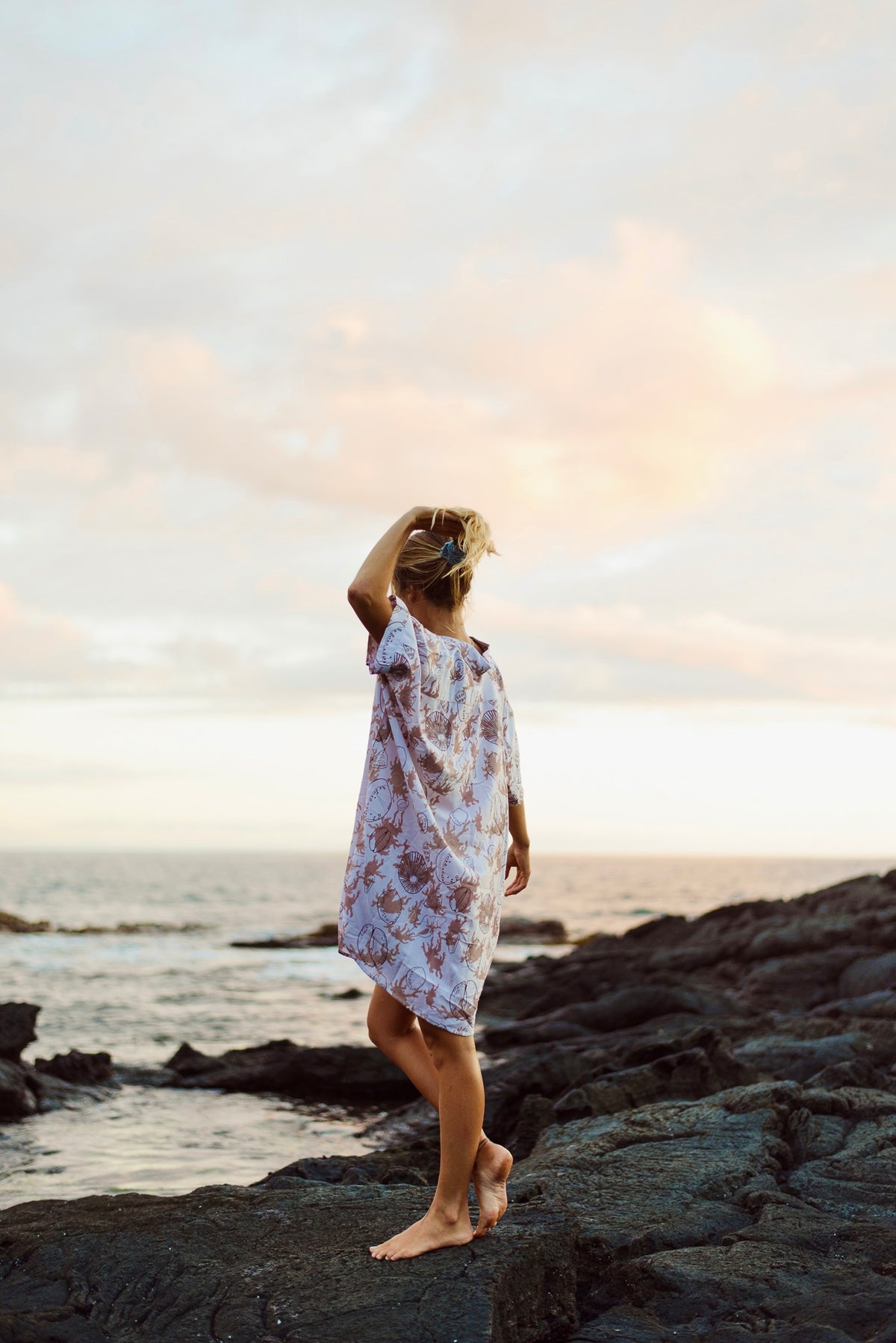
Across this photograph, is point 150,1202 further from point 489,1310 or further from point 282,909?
point 282,909

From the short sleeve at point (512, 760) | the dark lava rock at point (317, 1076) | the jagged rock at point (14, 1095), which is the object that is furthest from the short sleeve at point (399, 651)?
the dark lava rock at point (317, 1076)

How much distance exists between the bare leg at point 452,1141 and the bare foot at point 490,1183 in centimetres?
7

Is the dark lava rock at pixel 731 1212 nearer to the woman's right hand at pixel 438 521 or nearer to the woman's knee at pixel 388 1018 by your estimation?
the woman's knee at pixel 388 1018

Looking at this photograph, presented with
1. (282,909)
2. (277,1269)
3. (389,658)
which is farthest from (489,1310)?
(282,909)

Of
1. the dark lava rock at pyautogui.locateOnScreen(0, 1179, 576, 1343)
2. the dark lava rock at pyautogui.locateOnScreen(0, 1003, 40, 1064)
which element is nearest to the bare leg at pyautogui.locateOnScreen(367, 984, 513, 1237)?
the dark lava rock at pyautogui.locateOnScreen(0, 1179, 576, 1343)

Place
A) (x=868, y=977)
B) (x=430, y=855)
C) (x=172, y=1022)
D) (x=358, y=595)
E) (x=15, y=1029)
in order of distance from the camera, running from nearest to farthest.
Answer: (x=358, y=595) → (x=430, y=855) → (x=15, y=1029) → (x=868, y=977) → (x=172, y=1022)

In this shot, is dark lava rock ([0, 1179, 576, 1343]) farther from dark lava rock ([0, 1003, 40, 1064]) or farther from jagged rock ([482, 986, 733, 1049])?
jagged rock ([482, 986, 733, 1049])

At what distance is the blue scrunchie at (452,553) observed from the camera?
4023mm

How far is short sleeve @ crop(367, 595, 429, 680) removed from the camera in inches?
151

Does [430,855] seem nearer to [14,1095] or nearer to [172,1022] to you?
[14,1095]

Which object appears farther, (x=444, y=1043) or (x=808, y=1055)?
(x=808, y=1055)

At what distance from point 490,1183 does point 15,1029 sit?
8.20 metres

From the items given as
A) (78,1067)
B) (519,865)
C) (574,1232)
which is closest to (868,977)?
(78,1067)

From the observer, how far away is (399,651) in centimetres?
382
